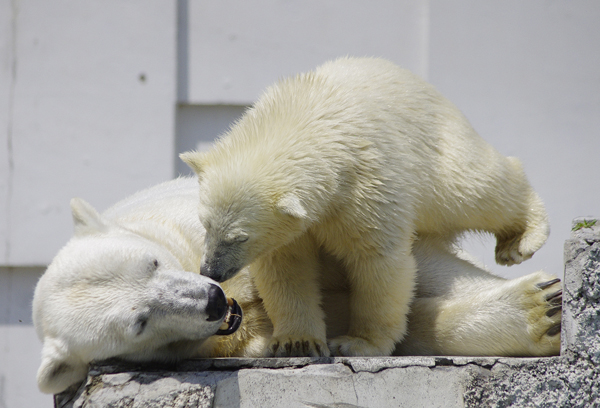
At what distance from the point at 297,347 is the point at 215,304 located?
0.31 metres

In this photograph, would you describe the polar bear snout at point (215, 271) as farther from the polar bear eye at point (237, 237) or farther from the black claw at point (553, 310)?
the black claw at point (553, 310)

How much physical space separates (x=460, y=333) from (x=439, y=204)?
1.48 ft

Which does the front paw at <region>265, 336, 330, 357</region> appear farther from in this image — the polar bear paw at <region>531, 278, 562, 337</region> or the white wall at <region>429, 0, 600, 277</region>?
the white wall at <region>429, 0, 600, 277</region>

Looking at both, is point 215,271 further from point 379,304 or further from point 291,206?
point 379,304

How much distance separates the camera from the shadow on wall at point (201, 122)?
505 centimetres

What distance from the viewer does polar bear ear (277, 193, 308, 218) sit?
1708 millimetres

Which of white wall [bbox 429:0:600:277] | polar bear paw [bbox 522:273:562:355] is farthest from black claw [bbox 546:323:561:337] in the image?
white wall [bbox 429:0:600:277]

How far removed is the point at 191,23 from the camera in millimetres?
4938

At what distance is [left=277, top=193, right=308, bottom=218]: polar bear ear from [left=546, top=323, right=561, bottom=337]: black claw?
2.70 ft

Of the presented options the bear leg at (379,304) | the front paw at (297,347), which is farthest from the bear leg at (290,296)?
the bear leg at (379,304)

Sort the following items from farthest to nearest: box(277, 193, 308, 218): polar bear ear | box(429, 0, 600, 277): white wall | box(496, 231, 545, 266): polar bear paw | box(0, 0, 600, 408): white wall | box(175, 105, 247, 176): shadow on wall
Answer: box(175, 105, 247, 176): shadow on wall → box(0, 0, 600, 408): white wall → box(429, 0, 600, 277): white wall → box(496, 231, 545, 266): polar bear paw → box(277, 193, 308, 218): polar bear ear

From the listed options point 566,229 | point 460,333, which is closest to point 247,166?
point 460,333

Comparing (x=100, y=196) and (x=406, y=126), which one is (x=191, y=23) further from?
(x=406, y=126)

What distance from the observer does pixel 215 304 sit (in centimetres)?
172
